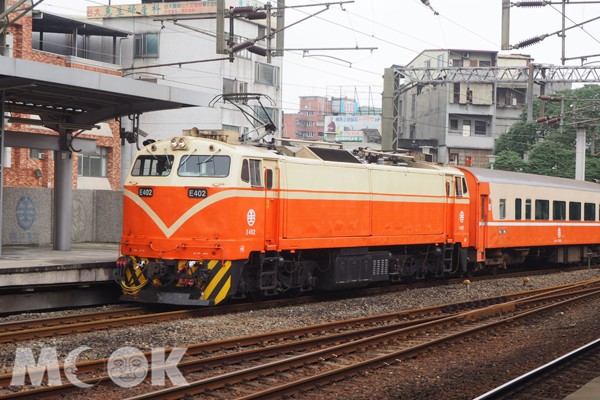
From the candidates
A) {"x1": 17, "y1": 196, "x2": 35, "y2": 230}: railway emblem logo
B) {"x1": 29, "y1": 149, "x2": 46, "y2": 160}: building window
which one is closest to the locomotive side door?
{"x1": 17, "y1": 196, "x2": 35, "y2": 230}: railway emblem logo

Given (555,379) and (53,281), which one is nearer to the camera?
(555,379)

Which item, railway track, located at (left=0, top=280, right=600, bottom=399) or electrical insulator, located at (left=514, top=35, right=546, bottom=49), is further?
electrical insulator, located at (left=514, top=35, right=546, bottom=49)

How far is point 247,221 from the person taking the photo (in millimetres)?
16828

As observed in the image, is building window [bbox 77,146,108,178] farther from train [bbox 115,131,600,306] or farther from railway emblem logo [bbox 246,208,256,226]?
railway emblem logo [bbox 246,208,256,226]

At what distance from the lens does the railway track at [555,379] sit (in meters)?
10.5

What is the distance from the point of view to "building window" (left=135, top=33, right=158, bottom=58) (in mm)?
56406

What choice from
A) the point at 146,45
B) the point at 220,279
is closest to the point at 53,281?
the point at 220,279

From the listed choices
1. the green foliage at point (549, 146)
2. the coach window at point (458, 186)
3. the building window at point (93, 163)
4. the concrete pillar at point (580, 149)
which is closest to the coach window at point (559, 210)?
the coach window at point (458, 186)

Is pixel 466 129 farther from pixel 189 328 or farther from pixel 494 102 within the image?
pixel 189 328

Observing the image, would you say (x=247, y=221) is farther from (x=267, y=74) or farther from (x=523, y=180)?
(x=267, y=74)

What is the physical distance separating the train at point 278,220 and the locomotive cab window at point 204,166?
3 centimetres

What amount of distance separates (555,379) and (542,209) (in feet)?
62.7

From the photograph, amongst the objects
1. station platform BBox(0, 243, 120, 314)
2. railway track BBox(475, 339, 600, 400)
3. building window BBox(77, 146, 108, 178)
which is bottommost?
railway track BBox(475, 339, 600, 400)

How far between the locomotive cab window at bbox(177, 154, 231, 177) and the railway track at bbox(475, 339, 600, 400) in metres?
7.33
